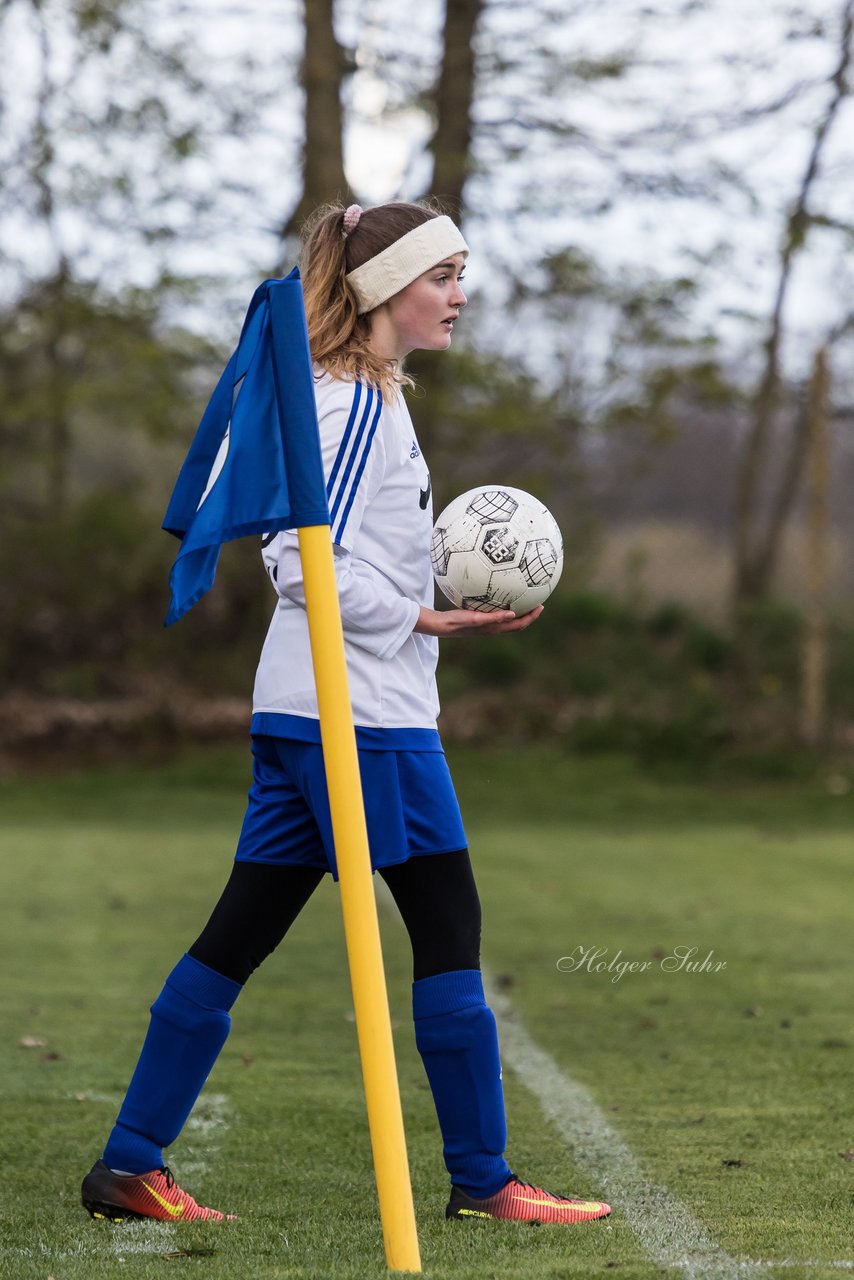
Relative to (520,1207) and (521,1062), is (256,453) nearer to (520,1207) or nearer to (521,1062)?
(520,1207)

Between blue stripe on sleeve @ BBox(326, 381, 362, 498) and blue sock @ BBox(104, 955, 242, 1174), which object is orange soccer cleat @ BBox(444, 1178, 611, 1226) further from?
blue stripe on sleeve @ BBox(326, 381, 362, 498)

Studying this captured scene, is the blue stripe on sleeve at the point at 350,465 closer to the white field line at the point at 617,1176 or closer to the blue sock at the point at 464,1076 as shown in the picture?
the blue sock at the point at 464,1076

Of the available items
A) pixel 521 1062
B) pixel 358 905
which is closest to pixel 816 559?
pixel 521 1062

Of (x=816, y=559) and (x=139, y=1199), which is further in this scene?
(x=816, y=559)

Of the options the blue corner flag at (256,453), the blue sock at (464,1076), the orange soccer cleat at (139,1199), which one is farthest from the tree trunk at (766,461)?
the orange soccer cleat at (139,1199)

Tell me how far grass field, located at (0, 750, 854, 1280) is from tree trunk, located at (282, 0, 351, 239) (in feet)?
13.6

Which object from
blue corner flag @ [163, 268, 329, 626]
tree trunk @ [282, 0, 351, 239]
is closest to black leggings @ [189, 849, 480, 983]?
blue corner flag @ [163, 268, 329, 626]

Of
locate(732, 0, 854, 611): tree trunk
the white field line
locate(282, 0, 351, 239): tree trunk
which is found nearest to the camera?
the white field line

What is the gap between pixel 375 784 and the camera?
3.05m

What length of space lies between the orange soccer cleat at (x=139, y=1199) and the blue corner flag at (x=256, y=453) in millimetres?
1134

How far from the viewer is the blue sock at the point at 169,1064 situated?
318 cm

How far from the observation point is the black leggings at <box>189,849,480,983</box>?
313 cm

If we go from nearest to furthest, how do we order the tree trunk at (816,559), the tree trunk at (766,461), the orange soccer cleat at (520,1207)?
the orange soccer cleat at (520,1207), the tree trunk at (816,559), the tree trunk at (766,461)

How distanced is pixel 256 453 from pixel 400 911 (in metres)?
0.93
